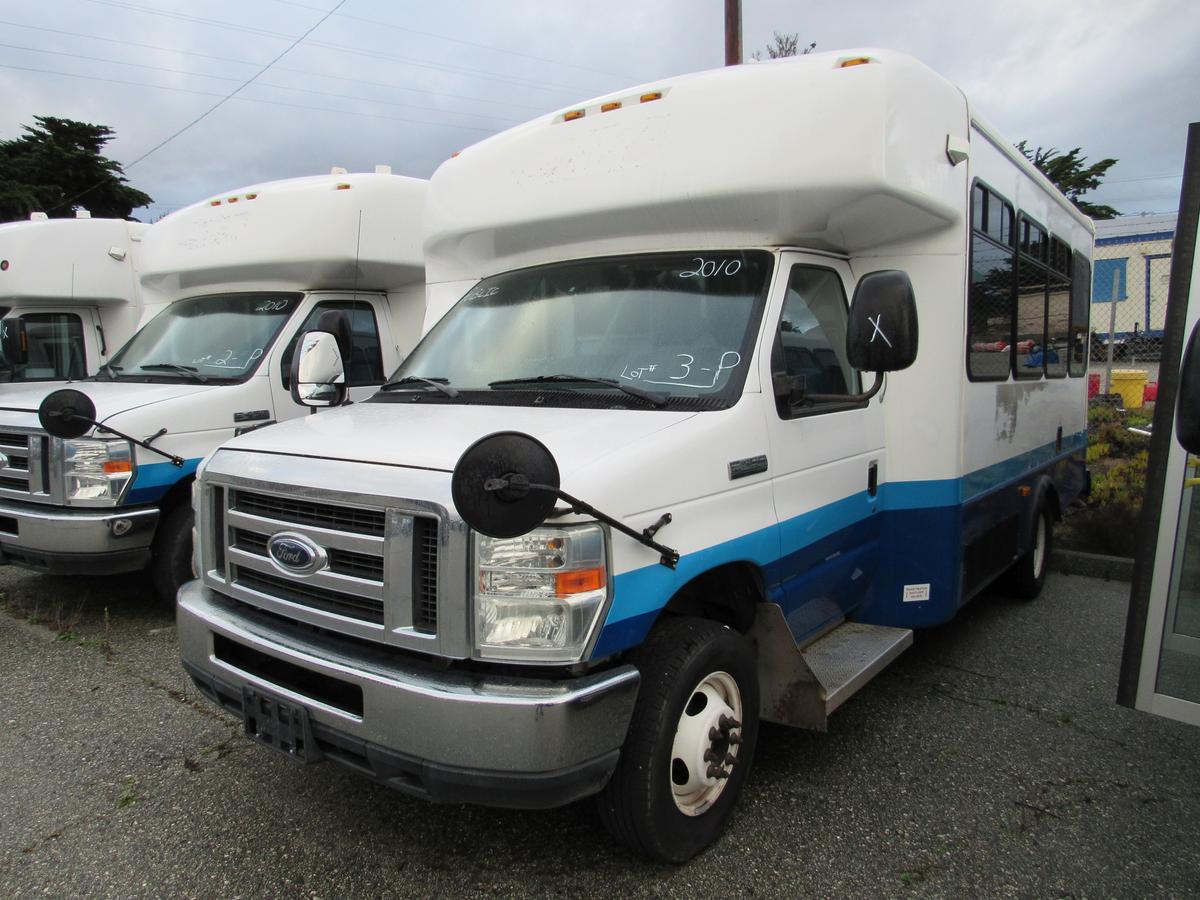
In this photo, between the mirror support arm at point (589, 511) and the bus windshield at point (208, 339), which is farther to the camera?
the bus windshield at point (208, 339)

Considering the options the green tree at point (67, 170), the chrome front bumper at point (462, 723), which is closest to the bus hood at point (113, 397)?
the chrome front bumper at point (462, 723)

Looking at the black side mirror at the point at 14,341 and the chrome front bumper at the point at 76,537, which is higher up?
the black side mirror at the point at 14,341

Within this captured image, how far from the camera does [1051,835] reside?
3.14 m

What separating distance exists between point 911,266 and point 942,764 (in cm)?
224

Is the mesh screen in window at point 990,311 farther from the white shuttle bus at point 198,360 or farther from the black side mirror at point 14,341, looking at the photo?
the black side mirror at point 14,341

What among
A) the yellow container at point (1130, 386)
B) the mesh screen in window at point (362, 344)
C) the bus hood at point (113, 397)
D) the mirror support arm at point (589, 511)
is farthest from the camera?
the yellow container at point (1130, 386)

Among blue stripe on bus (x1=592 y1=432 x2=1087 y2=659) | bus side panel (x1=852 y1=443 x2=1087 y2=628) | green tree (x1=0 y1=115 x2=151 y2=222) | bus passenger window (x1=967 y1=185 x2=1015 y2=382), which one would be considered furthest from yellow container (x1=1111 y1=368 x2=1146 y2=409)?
green tree (x1=0 y1=115 x2=151 y2=222)

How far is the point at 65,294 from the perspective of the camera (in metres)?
8.16

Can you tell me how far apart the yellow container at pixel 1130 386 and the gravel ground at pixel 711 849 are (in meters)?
9.20

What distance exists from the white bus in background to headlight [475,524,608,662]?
24.3ft

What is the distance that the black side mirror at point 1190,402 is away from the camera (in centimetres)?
230

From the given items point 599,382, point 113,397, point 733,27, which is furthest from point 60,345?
point 733,27

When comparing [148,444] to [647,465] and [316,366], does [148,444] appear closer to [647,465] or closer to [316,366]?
[316,366]

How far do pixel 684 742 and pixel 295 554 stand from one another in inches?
56.2
